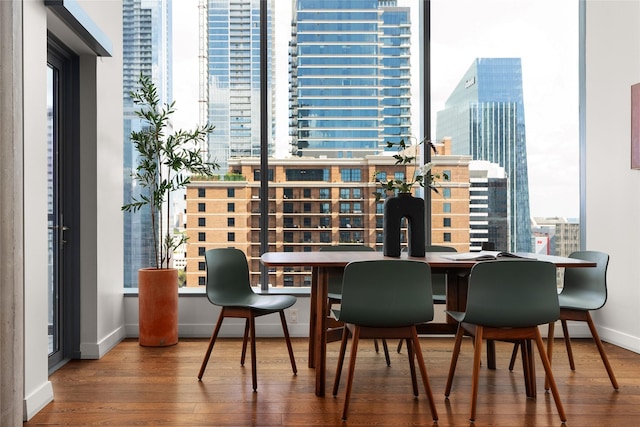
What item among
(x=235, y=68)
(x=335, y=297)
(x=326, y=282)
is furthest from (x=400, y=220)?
(x=235, y=68)

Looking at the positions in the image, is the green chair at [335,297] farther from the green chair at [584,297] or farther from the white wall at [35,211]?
the white wall at [35,211]

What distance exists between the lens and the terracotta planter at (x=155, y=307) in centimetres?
450

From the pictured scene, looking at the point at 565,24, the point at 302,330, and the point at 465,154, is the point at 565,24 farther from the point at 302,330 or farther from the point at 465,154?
the point at 302,330

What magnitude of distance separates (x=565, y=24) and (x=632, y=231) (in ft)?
6.52

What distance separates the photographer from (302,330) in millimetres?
4898

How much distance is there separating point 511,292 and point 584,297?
4.22 ft

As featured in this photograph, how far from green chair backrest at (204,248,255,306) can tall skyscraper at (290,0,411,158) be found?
58.5 inches

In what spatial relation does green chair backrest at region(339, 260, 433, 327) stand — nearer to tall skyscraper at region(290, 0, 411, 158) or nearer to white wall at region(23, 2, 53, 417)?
white wall at region(23, 2, 53, 417)

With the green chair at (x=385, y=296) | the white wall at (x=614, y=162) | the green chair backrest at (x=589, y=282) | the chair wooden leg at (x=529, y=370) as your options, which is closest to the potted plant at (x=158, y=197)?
the green chair at (x=385, y=296)

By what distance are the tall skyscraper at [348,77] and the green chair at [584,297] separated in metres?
1.98

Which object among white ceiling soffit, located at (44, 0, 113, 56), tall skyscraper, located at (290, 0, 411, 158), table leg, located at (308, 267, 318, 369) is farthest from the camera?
tall skyscraper, located at (290, 0, 411, 158)

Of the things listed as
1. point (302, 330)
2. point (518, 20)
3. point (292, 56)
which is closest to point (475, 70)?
point (518, 20)

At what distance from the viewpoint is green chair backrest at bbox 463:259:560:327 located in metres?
2.88

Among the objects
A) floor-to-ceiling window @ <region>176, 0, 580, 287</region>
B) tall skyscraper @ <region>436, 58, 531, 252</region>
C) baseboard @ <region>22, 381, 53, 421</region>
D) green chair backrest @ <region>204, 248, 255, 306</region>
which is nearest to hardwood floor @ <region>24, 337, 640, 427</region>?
baseboard @ <region>22, 381, 53, 421</region>
